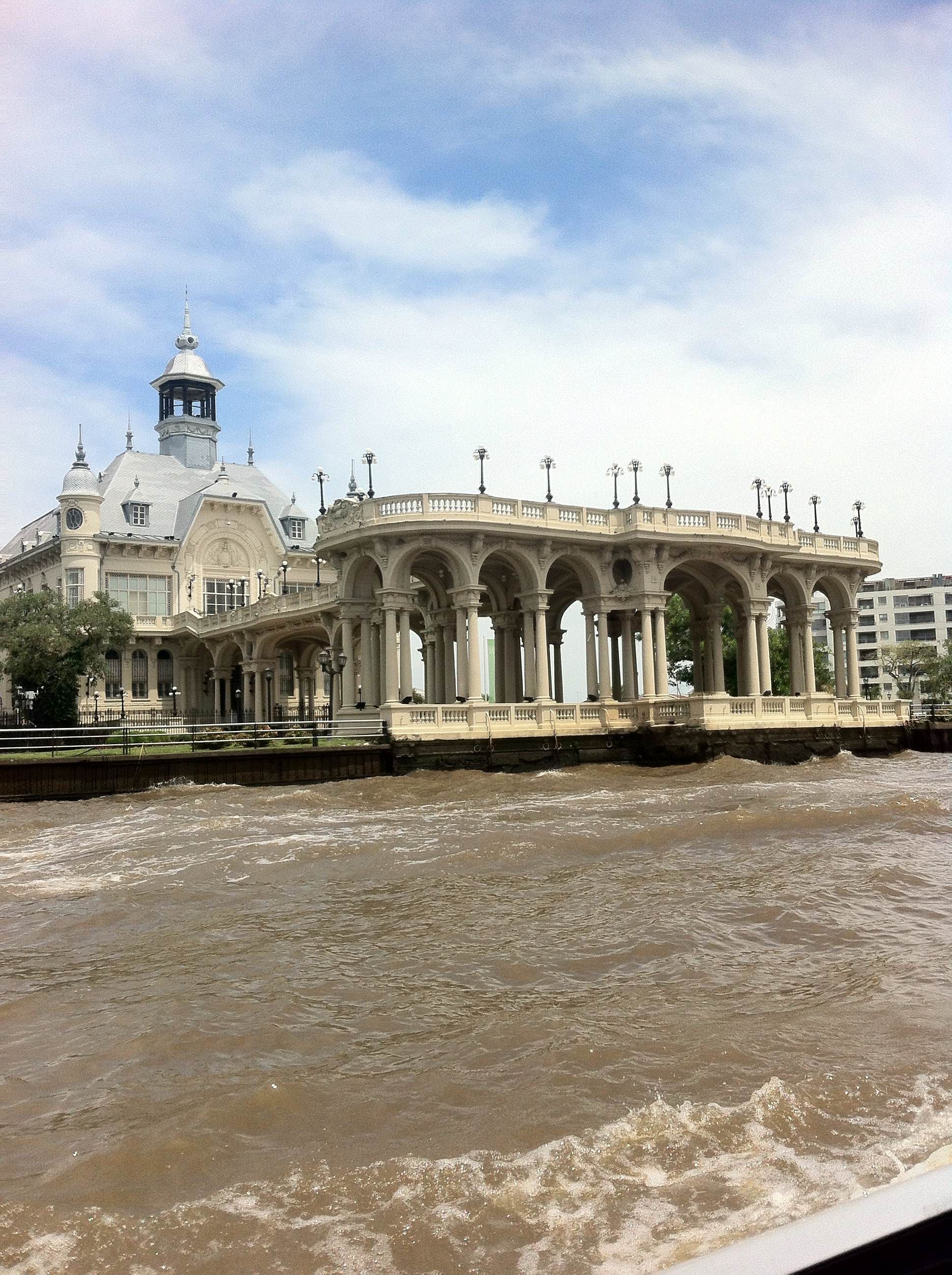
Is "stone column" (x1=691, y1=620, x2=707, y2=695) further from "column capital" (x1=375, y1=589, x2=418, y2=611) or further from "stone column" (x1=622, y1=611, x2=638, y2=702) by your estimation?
"column capital" (x1=375, y1=589, x2=418, y2=611)

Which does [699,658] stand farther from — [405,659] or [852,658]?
[405,659]

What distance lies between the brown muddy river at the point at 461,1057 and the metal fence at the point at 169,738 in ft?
55.5

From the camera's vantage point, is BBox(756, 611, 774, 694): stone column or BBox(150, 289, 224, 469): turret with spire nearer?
BBox(756, 611, 774, 694): stone column

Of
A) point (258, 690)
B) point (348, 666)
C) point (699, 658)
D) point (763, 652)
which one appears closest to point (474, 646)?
point (348, 666)

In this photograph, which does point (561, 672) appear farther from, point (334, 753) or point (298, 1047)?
point (298, 1047)

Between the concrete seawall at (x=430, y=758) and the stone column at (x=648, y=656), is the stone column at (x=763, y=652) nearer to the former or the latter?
the concrete seawall at (x=430, y=758)

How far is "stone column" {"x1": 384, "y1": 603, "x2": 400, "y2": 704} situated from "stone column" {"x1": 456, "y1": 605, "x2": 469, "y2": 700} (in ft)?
7.55

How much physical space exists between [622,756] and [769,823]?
17741mm

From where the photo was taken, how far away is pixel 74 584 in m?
58.6

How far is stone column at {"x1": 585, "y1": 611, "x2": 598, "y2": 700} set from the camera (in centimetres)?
3853

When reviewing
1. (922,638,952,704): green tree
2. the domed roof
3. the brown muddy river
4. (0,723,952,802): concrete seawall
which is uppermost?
the domed roof

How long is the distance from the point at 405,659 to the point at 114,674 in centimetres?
3070

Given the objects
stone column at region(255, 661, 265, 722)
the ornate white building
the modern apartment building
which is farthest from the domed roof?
the modern apartment building

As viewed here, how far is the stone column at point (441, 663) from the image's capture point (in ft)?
140
